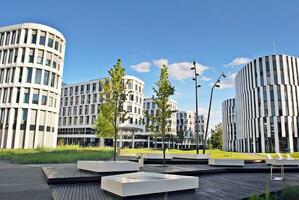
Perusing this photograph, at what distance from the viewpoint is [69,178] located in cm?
1089

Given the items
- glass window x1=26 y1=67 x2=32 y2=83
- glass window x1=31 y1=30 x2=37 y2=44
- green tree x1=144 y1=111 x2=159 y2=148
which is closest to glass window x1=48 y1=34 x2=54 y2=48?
glass window x1=31 y1=30 x2=37 y2=44

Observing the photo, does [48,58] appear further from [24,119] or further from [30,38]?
[24,119]

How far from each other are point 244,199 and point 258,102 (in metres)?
62.4

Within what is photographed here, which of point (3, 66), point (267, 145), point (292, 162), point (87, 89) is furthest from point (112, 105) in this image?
point (87, 89)

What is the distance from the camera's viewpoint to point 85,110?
87.8 metres

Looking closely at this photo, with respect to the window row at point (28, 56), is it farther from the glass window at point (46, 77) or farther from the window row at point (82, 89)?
the window row at point (82, 89)

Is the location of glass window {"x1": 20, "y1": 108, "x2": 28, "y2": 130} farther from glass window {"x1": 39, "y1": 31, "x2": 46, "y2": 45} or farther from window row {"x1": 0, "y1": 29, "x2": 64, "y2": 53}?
glass window {"x1": 39, "y1": 31, "x2": 46, "y2": 45}

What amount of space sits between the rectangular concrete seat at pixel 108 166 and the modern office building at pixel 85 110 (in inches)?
2696

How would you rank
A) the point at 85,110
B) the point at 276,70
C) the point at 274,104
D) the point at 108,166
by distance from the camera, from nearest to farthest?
the point at 108,166
the point at 274,104
the point at 276,70
the point at 85,110

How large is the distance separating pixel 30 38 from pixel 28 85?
9.45 meters

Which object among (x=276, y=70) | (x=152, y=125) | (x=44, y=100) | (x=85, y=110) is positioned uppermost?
(x=276, y=70)

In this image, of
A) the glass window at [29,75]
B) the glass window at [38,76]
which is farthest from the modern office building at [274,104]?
the glass window at [29,75]

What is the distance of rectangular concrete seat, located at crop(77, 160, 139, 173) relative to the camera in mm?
12062

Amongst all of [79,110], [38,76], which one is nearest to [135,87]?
[79,110]
